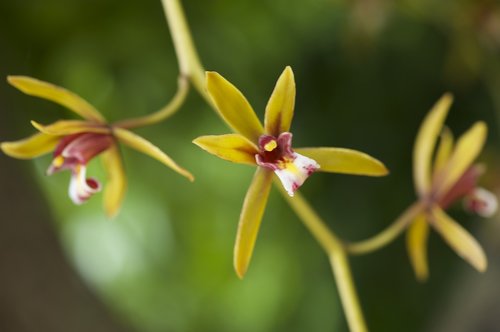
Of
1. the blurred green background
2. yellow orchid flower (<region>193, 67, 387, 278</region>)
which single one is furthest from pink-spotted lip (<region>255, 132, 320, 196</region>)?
the blurred green background

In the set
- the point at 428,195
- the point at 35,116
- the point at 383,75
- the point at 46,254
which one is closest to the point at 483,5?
the point at 383,75

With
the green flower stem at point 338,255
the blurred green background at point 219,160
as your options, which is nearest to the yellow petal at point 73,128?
the green flower stem at point 338,255

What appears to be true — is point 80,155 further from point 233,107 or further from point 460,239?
point 460,239

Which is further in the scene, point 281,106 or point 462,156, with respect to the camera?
point 462,156

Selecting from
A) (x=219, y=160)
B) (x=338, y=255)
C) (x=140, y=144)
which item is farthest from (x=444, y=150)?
(x=219, y=160)

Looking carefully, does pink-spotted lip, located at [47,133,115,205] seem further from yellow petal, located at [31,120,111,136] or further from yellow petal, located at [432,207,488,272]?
yellow petal, located at [432,207,488,272]

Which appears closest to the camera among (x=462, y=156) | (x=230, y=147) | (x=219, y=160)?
(x=230, y=147)
